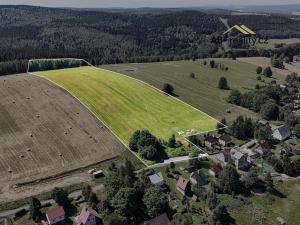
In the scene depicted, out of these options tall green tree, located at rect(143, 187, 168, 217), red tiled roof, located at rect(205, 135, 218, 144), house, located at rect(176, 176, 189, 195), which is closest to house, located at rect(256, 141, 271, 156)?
red tiled roof, located at rect(205, 135, 218, 144)

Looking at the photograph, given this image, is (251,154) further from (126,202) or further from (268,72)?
(268,72)

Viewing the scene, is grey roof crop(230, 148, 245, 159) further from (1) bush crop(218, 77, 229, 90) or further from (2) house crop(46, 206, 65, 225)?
(1) bush crop(218, 77, 229, 90)

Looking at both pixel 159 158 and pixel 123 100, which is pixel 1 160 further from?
pixel 123 100

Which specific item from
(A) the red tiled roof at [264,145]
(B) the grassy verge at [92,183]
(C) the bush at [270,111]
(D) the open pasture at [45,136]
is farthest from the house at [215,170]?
(C) the bush at [270,111]

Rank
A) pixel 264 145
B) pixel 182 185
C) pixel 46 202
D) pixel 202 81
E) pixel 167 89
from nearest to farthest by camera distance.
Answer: pixel 46 202
pixel 182 185
pixel 264 145
pixel 167 89
pixel 202 81

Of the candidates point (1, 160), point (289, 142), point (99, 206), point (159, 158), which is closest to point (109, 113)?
point (159, 158)

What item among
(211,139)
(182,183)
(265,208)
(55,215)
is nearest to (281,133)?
(211,139)
